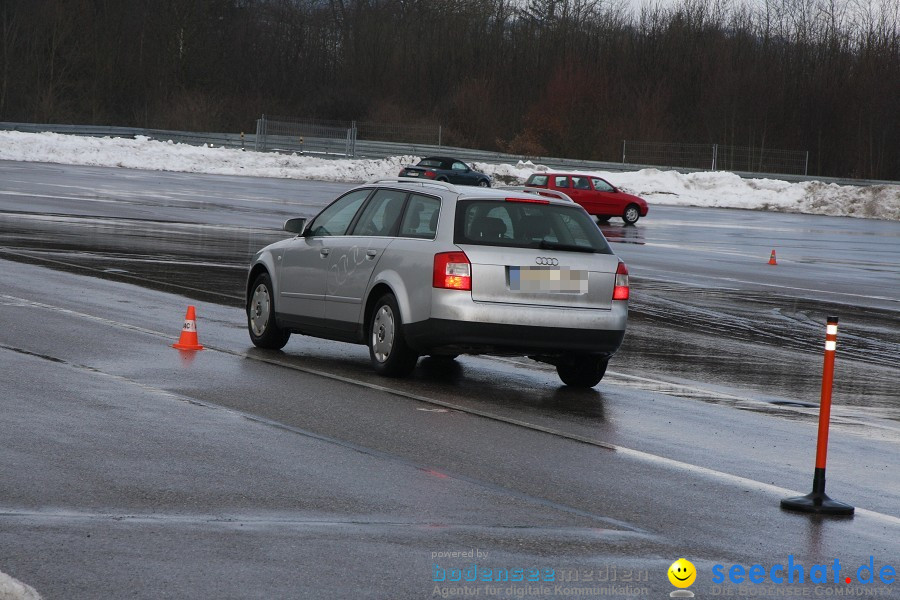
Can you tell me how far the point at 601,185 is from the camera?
139 ft

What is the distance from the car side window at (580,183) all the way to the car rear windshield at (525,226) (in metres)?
31.3

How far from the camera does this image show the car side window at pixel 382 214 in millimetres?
11297

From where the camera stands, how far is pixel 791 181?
62.8 m

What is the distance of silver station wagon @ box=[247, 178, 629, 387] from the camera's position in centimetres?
1027

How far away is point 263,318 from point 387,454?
4819 mm

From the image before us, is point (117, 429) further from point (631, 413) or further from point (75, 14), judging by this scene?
point (75, 14)

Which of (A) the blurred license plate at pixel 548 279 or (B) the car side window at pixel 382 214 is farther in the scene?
(B) the car side window at pixel 382 214

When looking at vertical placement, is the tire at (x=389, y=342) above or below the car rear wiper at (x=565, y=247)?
below

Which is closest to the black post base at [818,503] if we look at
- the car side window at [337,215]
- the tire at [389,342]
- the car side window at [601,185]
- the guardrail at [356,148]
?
the tire at [389,342]

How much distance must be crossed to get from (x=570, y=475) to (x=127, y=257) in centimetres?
1405

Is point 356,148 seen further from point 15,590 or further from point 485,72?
point 15,590

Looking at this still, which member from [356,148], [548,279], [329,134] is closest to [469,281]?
[548,279]

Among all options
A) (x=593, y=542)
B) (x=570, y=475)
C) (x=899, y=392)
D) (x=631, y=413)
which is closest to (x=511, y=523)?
(x=593, y=542)

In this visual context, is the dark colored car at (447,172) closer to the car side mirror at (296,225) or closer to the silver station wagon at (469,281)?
the car side mirror at (296,225)
